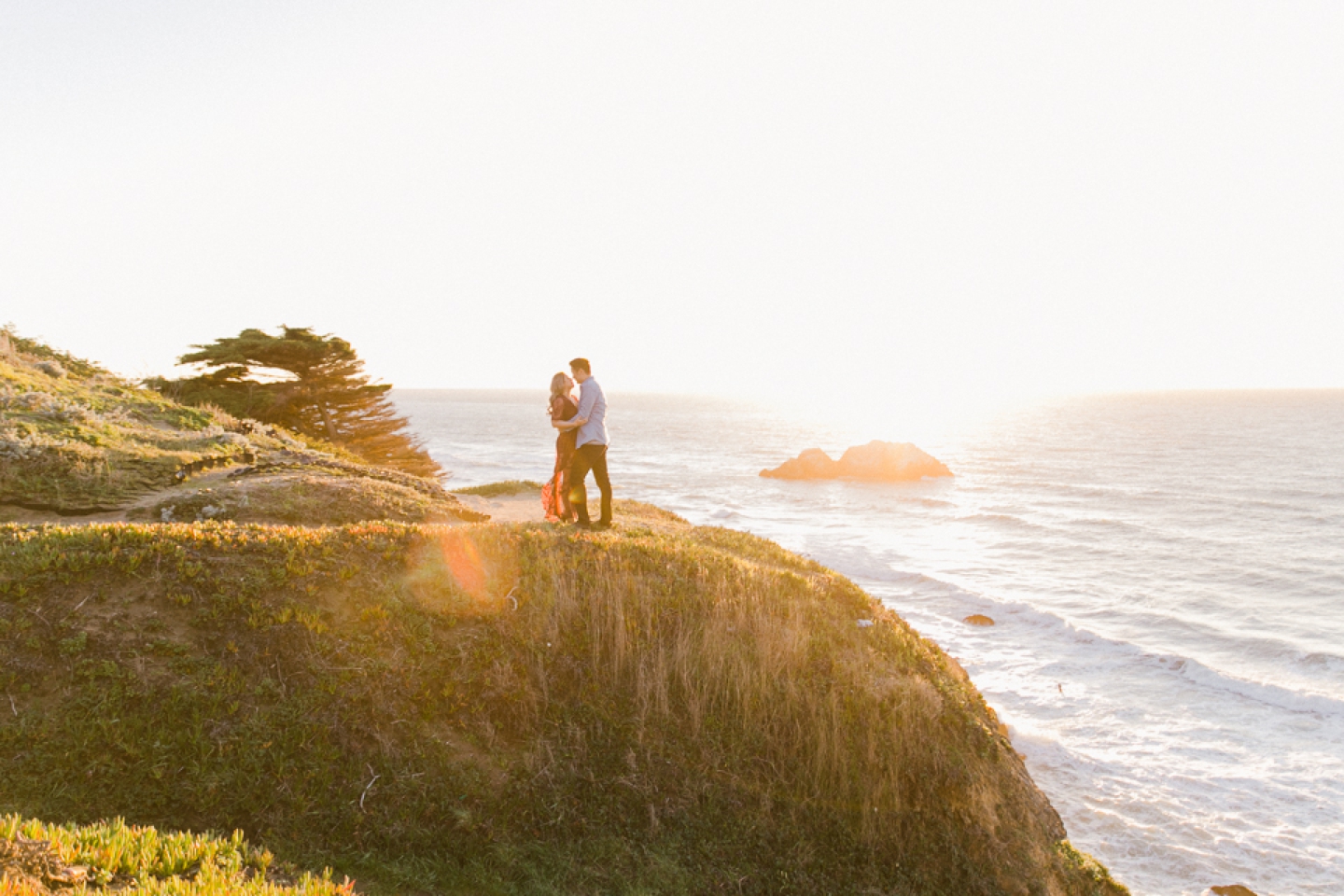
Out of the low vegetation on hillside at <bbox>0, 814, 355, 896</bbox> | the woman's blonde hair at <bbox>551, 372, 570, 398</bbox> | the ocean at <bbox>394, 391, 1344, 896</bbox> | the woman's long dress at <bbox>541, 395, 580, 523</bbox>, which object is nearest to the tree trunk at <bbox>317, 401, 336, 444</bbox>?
the woman's long dress at <bbox>541, 395, 580, 523</bbox>

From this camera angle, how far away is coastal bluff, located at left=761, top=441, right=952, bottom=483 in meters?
58.1

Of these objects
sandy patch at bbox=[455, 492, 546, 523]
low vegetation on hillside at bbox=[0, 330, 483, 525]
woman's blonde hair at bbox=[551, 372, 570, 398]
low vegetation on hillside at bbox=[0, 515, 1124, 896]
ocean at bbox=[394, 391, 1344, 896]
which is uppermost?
woman's blonde hair at bbox=[551, 372, 570, 398]

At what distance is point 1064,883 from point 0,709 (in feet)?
32.1

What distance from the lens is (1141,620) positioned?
2092cm

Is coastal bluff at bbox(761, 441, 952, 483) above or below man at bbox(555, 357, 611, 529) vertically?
below

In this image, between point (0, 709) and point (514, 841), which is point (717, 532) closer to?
point (514, 841)

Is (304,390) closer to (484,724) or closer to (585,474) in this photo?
(585,474)

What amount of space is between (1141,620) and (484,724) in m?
22.2

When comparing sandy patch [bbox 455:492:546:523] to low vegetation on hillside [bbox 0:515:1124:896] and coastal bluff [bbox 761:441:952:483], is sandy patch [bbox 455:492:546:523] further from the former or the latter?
coastal bluff [bbox 761:441:952:483]

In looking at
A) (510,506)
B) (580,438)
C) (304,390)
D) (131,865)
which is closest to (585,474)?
(580,438)

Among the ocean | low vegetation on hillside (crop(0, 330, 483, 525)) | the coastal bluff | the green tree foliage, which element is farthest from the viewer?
the coastal bluff

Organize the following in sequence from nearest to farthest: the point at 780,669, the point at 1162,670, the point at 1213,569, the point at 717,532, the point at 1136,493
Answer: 1. the point at 780,669
2. the point at 717,532
3. the point at 1162,670
4. the point at 1213,569
5. the point at 1136,493

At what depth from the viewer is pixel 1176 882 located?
32.0ft

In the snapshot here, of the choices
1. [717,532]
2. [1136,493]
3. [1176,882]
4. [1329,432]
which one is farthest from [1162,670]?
[1329,432]
